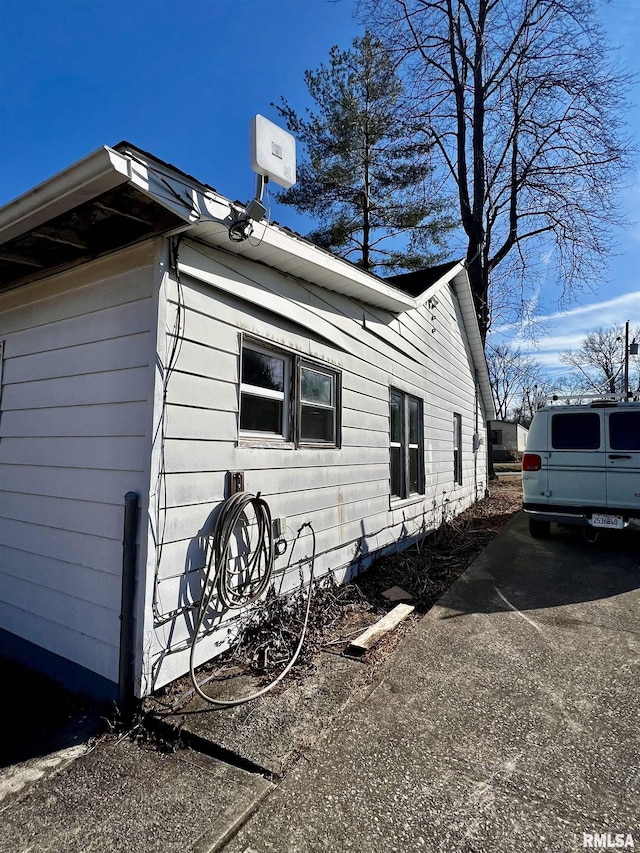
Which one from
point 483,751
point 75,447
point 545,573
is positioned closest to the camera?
point 483,751

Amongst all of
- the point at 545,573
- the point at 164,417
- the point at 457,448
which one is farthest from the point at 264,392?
the point at 457,448

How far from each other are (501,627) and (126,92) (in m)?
6.41

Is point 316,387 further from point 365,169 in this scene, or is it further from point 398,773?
point 365,169

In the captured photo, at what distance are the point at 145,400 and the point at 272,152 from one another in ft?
5.91

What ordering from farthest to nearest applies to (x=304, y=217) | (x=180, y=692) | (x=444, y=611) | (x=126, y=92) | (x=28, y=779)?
(x=304, y=217)
(x=126, y=92)
(x=444, y=611)
(x=180, y=692)
(x=28, y=779)

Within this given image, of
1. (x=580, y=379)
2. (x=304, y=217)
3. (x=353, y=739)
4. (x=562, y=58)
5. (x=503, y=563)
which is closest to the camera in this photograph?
(x=353, y=739)

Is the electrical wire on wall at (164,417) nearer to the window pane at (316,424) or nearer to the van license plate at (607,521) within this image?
the window pane at (316,424)

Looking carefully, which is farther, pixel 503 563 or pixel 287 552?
pixel 503 563

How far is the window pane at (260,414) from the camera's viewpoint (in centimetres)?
331

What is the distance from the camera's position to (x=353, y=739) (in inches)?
90.1

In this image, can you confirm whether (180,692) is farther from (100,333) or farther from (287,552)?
(100,333)

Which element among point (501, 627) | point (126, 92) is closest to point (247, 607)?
point (501, 627)

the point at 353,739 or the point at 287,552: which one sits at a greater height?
the point at 287,552

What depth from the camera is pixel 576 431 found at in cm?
635
